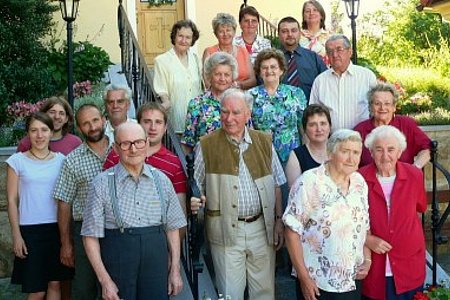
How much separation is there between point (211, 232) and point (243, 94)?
90 centimetres

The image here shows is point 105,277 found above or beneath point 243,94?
beneath

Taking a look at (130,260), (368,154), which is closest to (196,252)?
(130,260)

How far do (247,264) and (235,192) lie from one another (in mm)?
492

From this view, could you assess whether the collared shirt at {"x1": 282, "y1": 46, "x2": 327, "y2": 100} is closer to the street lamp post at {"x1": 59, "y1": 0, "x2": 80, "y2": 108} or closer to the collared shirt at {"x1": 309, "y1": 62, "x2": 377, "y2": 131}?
the collared shirt at {"x1": 309, "y1": 62, "x2": 377, "y2": 131}

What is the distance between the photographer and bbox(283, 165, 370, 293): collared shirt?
392cm

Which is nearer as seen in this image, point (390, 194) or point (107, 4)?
point (390, 194)

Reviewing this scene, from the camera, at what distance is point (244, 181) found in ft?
14.0

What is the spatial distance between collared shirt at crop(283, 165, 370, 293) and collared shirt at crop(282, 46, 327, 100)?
69.3 inches

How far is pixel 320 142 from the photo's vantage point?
4.46 metres

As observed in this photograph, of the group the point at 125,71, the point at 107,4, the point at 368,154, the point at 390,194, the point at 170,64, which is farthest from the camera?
the point at 107,4

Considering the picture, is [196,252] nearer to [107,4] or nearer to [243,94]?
[243,94]

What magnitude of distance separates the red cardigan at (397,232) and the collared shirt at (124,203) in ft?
4.41

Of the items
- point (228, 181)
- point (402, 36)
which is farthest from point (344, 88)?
point (402, 36)

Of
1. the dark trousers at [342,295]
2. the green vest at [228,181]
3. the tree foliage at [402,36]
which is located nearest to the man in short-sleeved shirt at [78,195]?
the green vest at [228,181]
